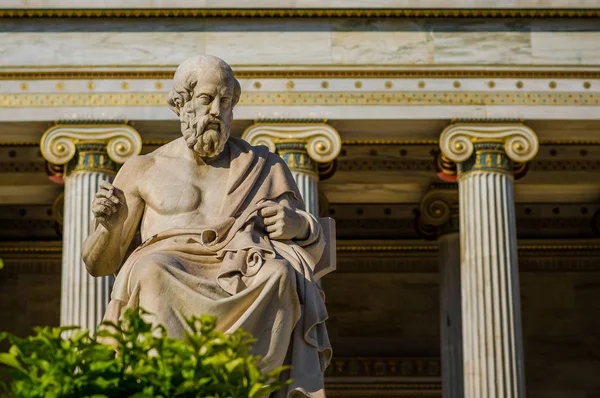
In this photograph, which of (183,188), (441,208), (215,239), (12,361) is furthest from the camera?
(441,208)

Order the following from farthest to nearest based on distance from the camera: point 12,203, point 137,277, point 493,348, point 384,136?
point 12,203, point 384,136, point 493,348, point 137,277

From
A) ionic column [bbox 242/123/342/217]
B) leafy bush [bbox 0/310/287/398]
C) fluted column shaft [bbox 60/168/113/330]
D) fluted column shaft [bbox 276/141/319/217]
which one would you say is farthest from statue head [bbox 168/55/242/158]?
ionic column [bbox 242/123/342/217]

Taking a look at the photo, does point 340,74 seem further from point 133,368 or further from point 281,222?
point 133,368

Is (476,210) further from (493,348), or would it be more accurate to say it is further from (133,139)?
(133,139)

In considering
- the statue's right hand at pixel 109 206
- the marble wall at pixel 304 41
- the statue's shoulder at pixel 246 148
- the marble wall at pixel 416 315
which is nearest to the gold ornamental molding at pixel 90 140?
the marble wall at pixel 304 41

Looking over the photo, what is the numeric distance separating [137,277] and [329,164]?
63.2ft

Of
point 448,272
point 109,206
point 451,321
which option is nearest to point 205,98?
point 109,206

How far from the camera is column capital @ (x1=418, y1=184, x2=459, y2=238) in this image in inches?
1238

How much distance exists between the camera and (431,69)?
91.8ft

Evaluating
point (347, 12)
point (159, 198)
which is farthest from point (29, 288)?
point (159, 198)

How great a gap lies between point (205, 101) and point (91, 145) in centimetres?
1853

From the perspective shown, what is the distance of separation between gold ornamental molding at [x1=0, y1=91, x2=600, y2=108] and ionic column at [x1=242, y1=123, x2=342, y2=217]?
0.38 metres

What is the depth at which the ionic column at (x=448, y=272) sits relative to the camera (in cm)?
2984

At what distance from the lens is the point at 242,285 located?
9.01 meters
